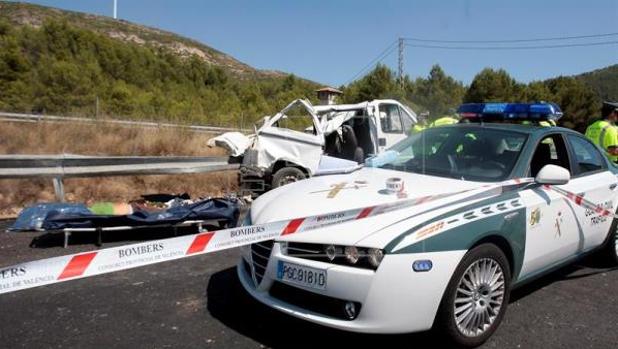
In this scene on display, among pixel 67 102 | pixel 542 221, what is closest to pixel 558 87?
pixel 67 102

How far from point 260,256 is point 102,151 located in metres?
9.85

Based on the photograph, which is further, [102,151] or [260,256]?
[102,151]

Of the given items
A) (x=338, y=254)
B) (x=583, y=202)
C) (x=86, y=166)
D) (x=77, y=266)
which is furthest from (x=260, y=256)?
(x=86, y=166)

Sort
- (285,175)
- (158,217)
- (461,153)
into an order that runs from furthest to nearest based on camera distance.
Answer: (285,175) → (158,217) → (461,153)

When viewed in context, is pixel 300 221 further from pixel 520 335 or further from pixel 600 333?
pixel 600 333

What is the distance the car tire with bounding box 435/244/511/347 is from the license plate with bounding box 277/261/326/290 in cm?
78

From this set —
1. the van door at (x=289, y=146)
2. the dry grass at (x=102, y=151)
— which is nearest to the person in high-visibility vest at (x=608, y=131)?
the van door at (x=289, y=146)

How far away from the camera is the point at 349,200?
356 centimetres

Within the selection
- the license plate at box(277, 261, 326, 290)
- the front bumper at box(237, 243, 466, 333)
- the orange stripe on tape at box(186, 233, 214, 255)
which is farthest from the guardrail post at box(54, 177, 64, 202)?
the front bumper at box(237, 243, 466, 333)

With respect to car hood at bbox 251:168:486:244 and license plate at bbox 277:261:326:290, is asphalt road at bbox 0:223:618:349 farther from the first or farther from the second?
car hood at bbox 251:168:486:244

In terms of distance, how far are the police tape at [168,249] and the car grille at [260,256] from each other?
3.6 inches

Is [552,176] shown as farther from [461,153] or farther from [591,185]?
[591,185]

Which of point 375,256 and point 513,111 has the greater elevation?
point 513,111

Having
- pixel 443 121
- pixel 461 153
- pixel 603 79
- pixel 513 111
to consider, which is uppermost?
pixel 603 79
